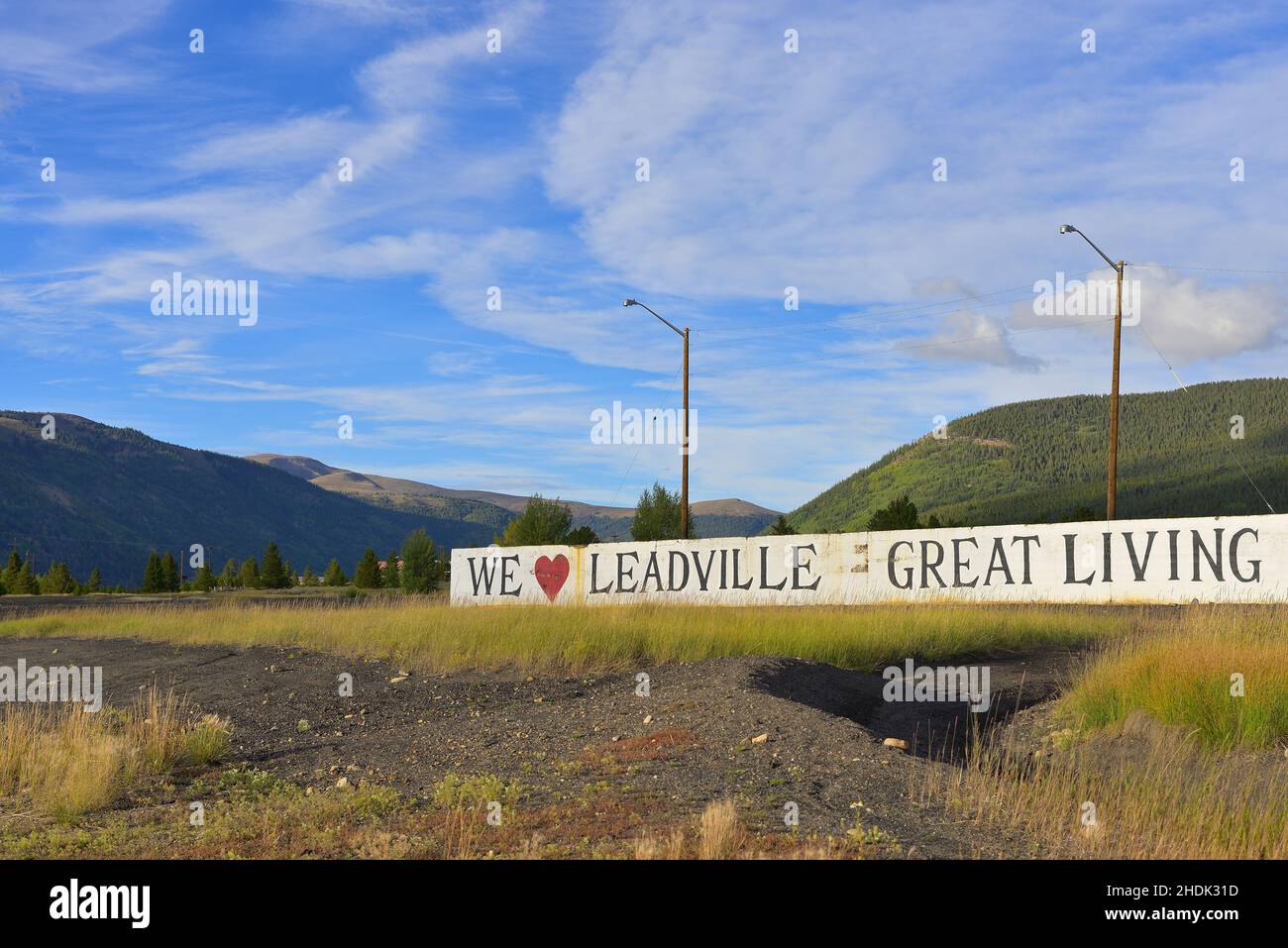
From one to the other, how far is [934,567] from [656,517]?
47.5 m

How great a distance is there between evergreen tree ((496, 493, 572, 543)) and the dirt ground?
45424 millimetres

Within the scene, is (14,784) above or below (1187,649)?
below

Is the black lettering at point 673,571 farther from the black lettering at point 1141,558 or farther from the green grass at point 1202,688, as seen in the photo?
the green grass at point 1202,688

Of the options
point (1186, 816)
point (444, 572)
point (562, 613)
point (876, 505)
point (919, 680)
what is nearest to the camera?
point (1186, 816)

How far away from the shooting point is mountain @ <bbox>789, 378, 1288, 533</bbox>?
115 m

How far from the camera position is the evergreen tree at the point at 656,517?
74125 mm

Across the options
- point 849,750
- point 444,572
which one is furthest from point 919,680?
point 444,572

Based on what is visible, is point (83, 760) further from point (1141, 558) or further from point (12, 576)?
point (12, 576)

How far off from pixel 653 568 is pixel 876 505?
125 meters

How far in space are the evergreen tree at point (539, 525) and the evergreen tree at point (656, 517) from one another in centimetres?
799

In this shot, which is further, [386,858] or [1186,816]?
[1186,816]

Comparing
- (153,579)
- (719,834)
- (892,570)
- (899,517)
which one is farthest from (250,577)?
(719,834)
